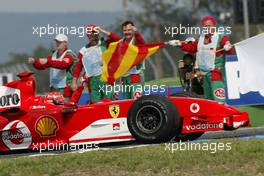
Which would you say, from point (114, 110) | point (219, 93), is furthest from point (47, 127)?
point (219, 93)

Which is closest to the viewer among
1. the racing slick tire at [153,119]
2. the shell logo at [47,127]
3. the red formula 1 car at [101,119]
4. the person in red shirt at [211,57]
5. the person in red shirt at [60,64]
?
the racing slick tire at [153,119]

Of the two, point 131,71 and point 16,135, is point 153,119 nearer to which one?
point 16,135

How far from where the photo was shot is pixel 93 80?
13.0 meters

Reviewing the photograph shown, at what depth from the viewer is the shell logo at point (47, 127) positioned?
11.1 m

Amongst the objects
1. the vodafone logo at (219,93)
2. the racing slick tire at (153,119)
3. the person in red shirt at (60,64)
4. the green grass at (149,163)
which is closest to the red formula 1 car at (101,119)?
the racing slick tire at (153,119)

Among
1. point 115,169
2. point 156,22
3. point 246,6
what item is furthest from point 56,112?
point 156,22

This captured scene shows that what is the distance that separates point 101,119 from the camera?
10969 millimetres

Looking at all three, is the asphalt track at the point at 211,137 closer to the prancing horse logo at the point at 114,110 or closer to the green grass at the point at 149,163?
the prancing horse logo at the point at 114,110

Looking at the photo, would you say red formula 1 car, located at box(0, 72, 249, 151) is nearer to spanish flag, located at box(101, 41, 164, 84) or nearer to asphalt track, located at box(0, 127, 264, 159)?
asphalt track, located at box(0, 127, 264, 159)

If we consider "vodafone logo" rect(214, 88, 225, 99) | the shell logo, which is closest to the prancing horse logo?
the shell logo

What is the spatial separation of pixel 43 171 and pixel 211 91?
4.25 metres

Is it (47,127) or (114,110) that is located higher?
(114,110)

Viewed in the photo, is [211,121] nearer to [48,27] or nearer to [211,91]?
[211,91]

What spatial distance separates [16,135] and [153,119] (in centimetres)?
181
